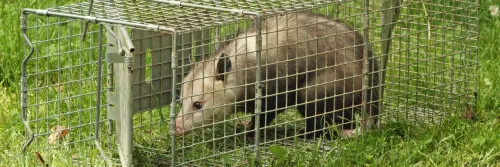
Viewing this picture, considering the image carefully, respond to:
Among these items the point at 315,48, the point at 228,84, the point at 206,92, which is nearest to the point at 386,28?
the point at 315,48

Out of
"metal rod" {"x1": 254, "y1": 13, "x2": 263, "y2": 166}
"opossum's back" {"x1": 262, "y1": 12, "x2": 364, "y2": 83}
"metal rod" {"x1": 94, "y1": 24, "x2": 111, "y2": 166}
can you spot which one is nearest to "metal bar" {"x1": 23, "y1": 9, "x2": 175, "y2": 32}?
"metal rod" {"x1": 94, "y1": 24, "x2": 111, "y2": 166}

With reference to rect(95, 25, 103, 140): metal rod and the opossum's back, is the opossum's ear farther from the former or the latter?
rect(95, 25, 103, 140): metal rod

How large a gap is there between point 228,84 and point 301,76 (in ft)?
1.36

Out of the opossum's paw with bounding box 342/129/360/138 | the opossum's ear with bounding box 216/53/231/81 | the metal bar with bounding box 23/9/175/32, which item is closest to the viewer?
the metal bar with bounding box 23/9/175/32

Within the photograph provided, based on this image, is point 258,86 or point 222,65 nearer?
point 258,86

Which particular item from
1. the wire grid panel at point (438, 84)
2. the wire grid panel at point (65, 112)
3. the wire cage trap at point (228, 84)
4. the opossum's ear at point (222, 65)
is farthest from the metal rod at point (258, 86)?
the wire grid panel at point (438, 84)

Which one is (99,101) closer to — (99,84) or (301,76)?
(99,84)

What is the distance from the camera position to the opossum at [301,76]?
5.33 meters

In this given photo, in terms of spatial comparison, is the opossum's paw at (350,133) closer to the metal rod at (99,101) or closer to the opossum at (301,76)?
the opossum at (301,76)

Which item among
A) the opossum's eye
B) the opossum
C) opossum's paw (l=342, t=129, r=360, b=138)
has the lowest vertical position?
opossum's paw (l=342, t=129, r=360, b=138)

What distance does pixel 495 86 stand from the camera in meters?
6.03

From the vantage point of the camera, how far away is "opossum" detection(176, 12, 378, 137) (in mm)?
5332

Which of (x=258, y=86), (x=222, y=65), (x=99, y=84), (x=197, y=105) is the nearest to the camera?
(x=258, y=86)

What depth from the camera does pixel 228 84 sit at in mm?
5371
